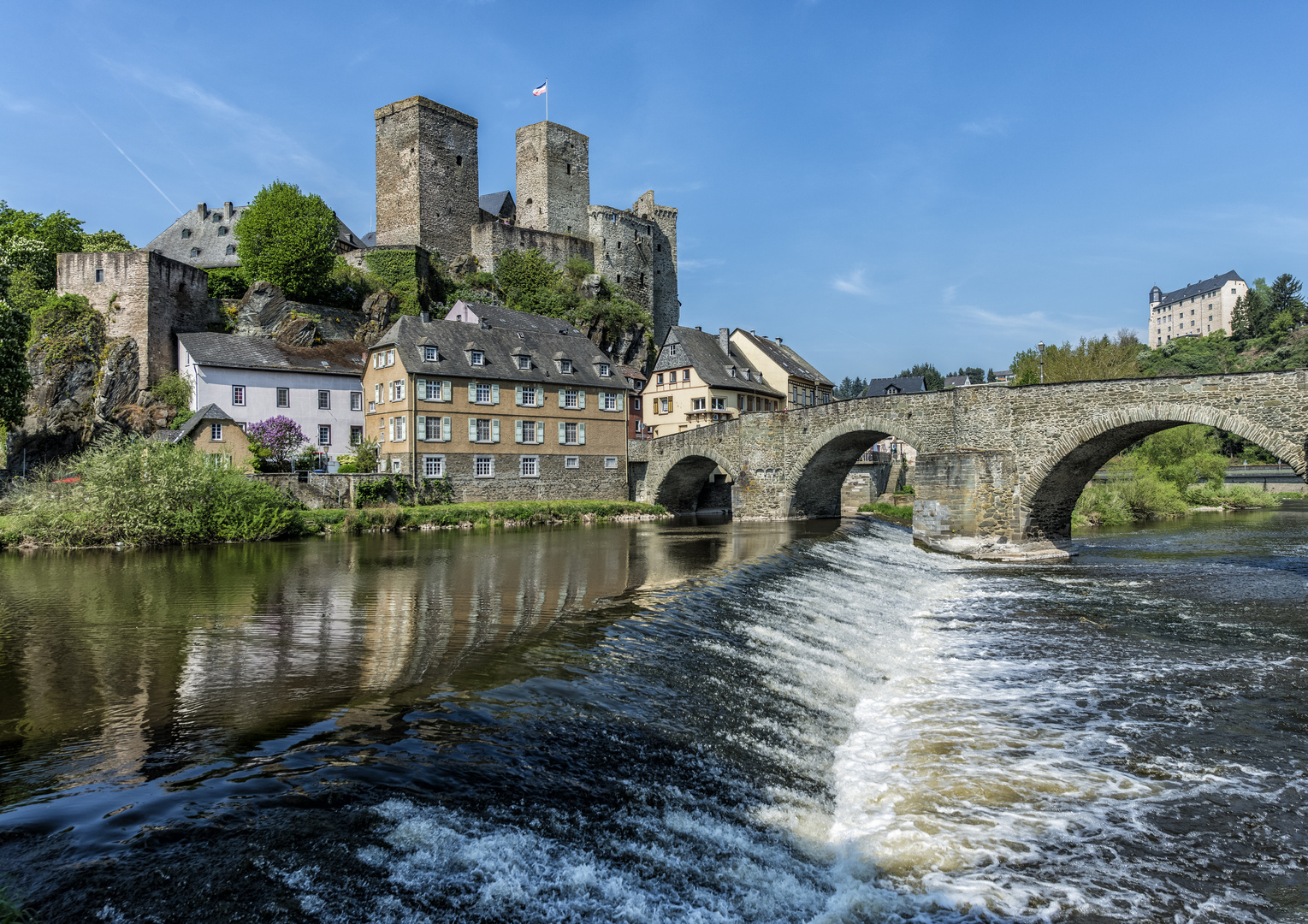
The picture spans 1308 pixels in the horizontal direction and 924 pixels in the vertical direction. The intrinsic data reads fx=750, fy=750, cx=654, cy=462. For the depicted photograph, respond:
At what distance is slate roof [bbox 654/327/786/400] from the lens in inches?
1758

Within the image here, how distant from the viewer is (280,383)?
1403 inches

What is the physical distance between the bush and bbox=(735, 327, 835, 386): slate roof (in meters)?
34.5

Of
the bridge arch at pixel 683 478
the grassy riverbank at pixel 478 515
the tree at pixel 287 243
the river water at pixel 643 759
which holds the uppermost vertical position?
the tree at pixel 287 243

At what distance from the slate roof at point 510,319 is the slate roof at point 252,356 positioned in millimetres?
6262

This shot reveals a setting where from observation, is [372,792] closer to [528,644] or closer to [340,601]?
[528,644]

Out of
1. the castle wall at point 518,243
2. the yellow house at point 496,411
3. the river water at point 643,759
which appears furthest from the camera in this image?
the castle wall at point 518,243

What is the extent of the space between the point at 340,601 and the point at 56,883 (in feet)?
31.0

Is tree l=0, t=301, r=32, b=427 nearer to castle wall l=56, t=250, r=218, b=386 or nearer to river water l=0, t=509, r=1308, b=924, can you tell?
castle wall l=56, t=250, r=218, b=386

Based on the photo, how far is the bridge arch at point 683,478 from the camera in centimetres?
3675

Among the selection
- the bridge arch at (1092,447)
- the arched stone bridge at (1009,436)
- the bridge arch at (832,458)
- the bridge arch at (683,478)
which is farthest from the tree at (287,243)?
the bridge arch at (1092,447)

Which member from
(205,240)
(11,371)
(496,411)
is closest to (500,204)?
(205,240)

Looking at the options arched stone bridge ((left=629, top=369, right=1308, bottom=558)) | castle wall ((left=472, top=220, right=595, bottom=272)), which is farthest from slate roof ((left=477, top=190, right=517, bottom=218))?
arched stone bridge ((left=629, top=369, right=1308, bottom=558))

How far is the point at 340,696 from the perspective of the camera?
7090 millimetres

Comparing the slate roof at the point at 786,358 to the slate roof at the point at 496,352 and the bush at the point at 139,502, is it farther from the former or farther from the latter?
the bush at the point at 139,502
